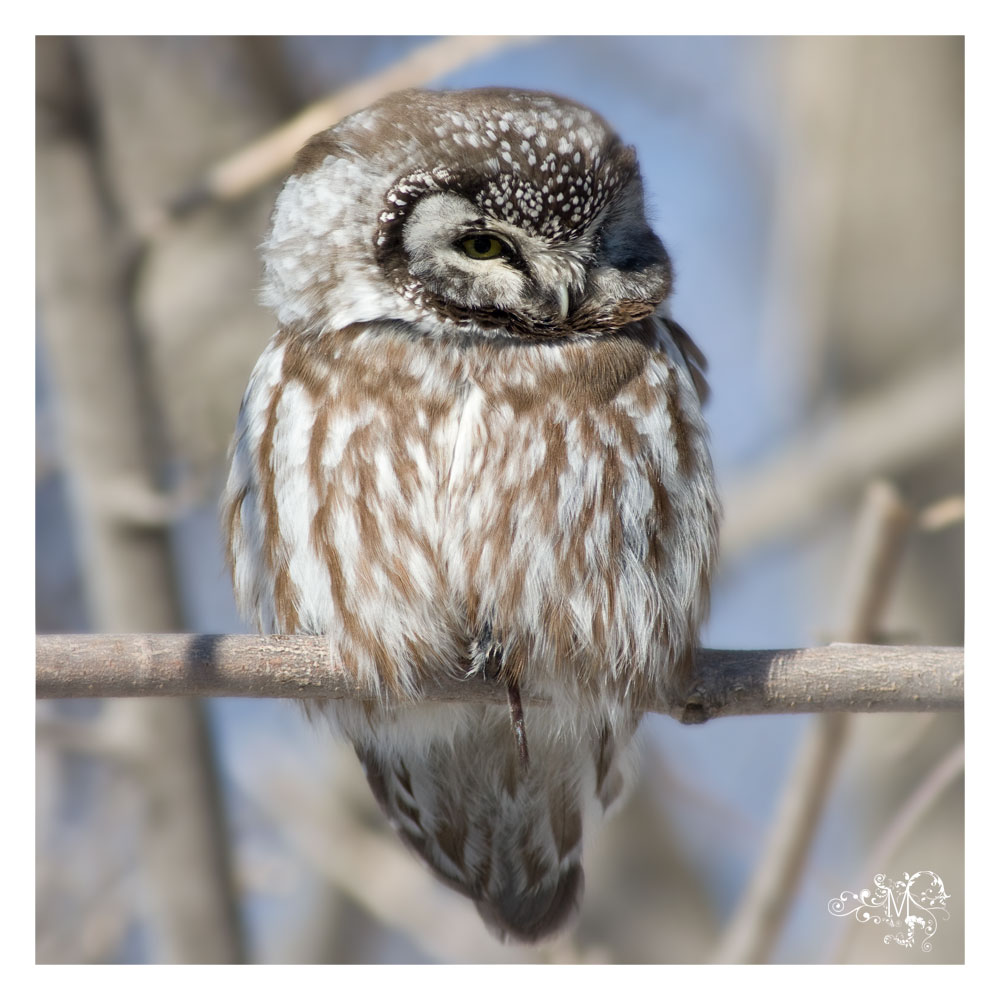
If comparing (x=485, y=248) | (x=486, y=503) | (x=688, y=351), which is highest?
(x=485, y=248)

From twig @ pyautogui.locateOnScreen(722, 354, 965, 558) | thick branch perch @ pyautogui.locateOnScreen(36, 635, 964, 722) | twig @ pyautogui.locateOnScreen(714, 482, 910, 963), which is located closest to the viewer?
thick branch perch @ pyautogui.locateOnScreen(36, 635, 964, 722)

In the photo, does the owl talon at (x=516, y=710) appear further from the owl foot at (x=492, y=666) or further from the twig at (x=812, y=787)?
the twig at (x=812, y=787)

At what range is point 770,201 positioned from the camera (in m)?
3.85

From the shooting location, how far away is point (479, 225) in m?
2.44

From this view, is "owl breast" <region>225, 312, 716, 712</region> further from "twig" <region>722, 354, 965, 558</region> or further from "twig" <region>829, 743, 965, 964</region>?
"twig" <region>722, 354, 965, 558</region>

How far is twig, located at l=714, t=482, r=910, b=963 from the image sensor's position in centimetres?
275

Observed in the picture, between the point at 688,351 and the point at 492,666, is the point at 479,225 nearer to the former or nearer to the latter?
the point at 688,351

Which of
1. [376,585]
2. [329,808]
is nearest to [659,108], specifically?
[376,585]

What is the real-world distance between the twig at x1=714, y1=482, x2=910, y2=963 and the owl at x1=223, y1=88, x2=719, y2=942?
423 millimetres
